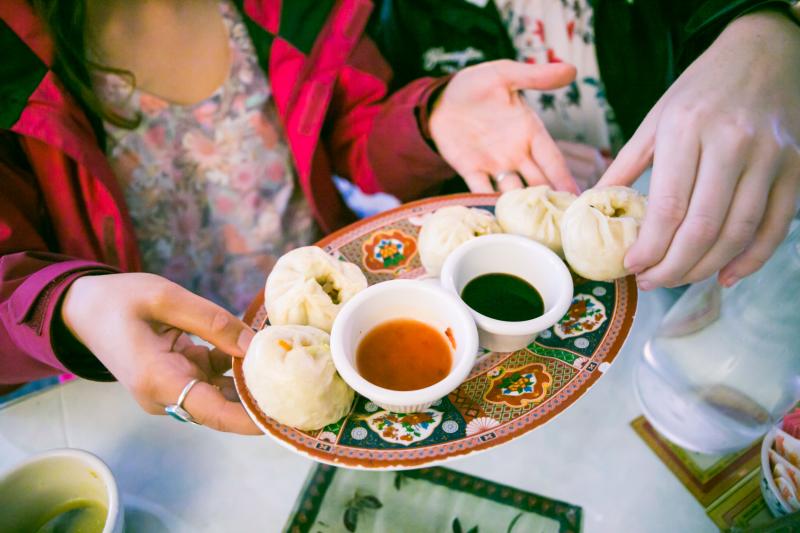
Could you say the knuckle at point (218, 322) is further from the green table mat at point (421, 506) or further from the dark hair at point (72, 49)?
the dark hair at point (72, 49)

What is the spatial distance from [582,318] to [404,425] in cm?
58

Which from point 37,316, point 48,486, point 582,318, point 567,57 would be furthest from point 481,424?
point 567,57

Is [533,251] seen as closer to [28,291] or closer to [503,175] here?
[503,175]

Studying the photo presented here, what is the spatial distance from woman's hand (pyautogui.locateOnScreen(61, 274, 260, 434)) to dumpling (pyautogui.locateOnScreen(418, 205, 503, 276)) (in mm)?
558

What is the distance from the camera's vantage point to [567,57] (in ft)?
6.42

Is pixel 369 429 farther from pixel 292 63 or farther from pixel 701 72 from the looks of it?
pixel 292 63

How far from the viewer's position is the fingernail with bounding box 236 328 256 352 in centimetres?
121

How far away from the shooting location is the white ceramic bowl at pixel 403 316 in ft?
3.48

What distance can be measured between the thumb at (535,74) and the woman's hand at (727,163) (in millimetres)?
416

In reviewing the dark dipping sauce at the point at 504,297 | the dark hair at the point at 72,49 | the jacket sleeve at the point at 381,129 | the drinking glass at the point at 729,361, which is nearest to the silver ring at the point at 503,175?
the jacket sleeve at the point at 381,129

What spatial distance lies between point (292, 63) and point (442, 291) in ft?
3.75

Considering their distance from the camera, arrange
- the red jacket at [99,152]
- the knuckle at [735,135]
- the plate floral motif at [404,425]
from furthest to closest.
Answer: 1. the red jacket at [99,152]
2. the plate floral motif at [404,425]
3. the knuckle at [735,135]

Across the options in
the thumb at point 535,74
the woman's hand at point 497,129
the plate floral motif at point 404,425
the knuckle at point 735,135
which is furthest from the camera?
the woman's hand at point 497,129

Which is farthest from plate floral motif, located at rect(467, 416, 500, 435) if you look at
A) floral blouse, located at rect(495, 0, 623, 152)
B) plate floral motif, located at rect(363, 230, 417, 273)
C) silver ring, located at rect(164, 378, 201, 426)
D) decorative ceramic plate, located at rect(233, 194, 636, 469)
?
floral blouse, located at rect(495, 0, 623, 152)
